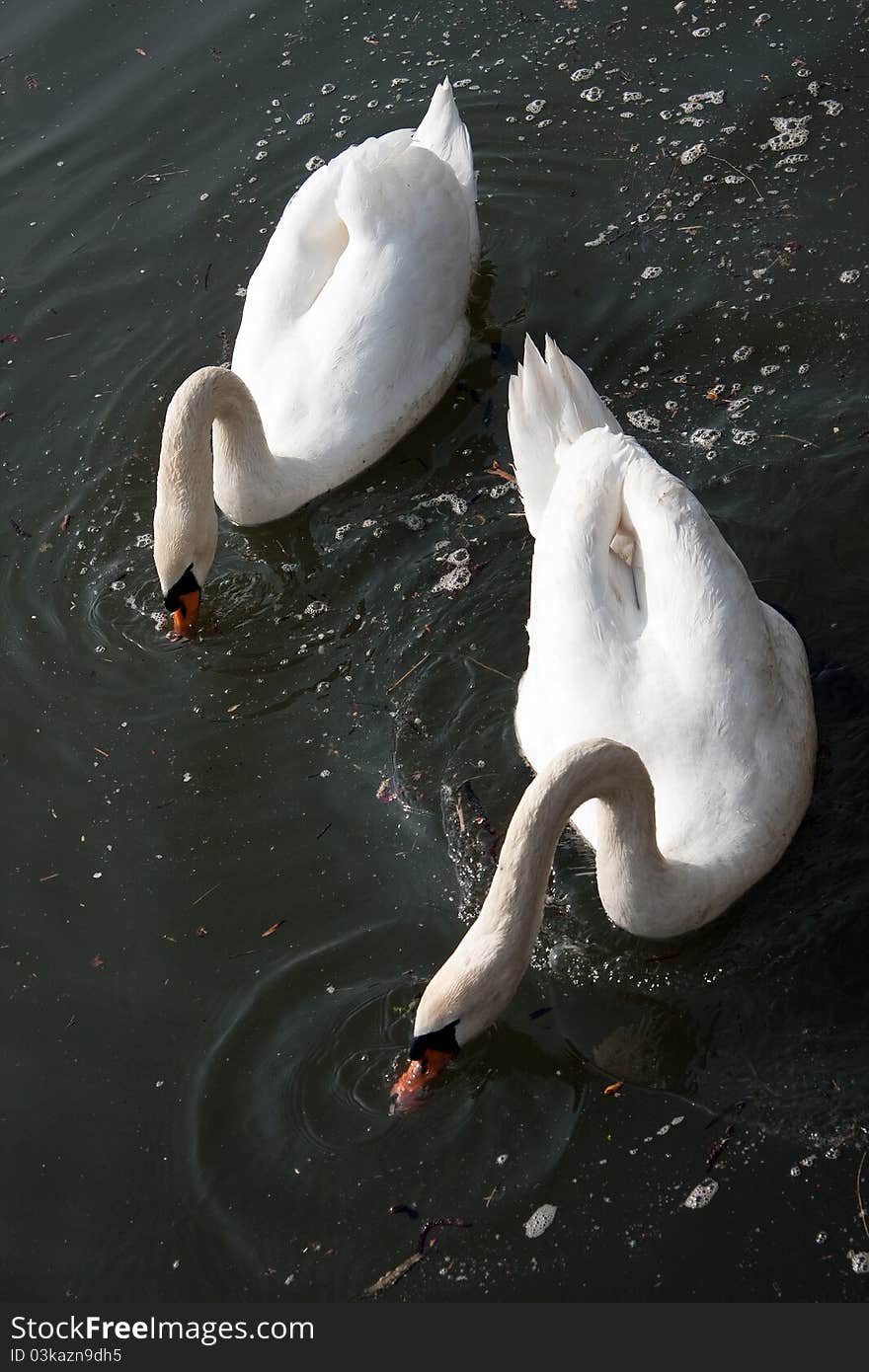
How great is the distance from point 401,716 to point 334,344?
2052 mm

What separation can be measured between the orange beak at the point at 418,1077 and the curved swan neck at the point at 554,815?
0.44m

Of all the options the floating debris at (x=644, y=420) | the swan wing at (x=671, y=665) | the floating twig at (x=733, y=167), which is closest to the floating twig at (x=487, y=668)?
the swan wing at (x=671, y=665)

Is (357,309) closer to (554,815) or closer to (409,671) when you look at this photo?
(409,671)

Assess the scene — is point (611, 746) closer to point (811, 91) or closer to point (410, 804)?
point (410, 804)

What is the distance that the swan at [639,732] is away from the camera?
4.69 m

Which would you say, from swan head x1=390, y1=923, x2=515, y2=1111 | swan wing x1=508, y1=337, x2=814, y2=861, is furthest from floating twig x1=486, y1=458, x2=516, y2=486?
swan head x1=390, y1=923, x2=515, y2=1111

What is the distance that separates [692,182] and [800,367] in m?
1.84

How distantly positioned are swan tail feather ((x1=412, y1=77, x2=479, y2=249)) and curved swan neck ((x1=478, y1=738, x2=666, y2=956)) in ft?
14.8

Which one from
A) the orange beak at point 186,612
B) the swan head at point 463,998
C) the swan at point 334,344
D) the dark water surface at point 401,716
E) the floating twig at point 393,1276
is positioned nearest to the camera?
the swan head at point 463,998

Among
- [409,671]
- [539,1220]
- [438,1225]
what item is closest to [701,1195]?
[539,1220]

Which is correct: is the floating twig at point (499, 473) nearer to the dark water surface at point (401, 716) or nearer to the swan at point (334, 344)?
the dark water surface at point (401, 716)

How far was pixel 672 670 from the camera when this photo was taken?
516cm

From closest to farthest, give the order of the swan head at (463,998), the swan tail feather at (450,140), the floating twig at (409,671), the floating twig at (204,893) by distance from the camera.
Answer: the swan head at (463,998) < the floating twig at (204,893) < the floating twig at (409,671) < the swan tail feather at (450,140)

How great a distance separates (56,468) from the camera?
809 cm
